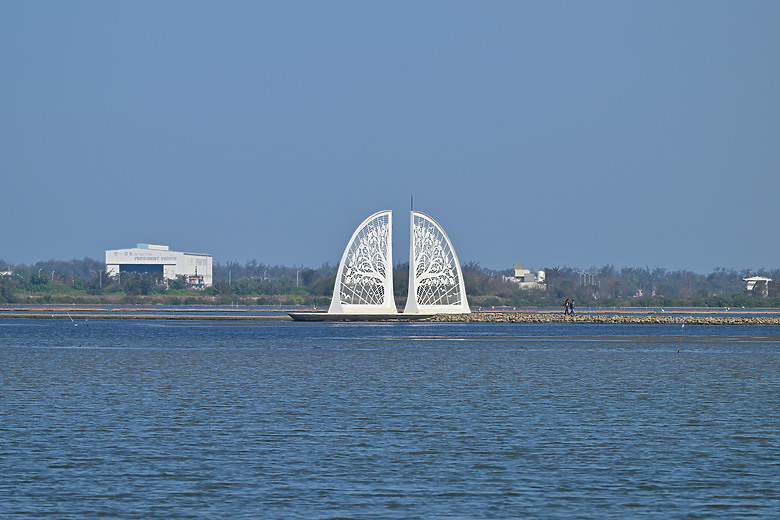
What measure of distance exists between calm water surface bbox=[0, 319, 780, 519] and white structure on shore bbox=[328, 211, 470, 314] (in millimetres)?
48665

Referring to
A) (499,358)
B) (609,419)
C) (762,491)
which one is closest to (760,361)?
(499,358)

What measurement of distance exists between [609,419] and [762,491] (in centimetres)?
1010

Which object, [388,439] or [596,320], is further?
[596,320]

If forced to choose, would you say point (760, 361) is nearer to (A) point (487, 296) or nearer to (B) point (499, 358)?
(B) point (499, 358)

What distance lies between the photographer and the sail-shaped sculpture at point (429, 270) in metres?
103

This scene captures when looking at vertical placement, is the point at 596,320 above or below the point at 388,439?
above

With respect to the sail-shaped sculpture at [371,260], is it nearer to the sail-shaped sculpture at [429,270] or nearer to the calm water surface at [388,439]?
the sail-shaped sculpture at [429,270]

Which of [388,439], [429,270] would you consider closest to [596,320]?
[429,270]

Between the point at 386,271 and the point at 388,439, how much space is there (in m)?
77.2

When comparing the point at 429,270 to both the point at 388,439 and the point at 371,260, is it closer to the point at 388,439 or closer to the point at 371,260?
the point at 371,260

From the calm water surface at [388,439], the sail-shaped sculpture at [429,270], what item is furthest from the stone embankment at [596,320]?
the calm water surface at [388,439]

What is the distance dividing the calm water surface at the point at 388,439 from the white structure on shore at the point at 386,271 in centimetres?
4867

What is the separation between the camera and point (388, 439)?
2438 cm

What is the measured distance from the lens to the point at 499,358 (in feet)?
181
